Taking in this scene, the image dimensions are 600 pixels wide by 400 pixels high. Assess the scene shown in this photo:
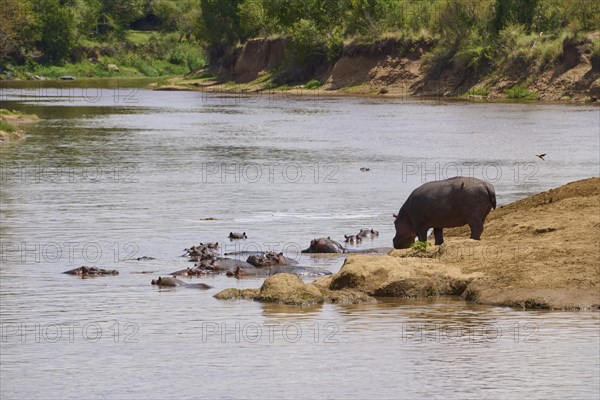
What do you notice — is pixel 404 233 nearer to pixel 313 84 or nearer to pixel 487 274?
pixel 487 274

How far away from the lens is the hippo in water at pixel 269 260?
69.5 ft

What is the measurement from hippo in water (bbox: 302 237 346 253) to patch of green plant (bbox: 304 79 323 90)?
70262mm

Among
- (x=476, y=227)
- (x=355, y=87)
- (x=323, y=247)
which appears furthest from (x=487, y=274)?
(x=355, y=87)

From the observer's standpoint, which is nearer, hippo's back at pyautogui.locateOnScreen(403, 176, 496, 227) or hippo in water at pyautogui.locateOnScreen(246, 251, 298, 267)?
hippo's back at pyautogui.locateOnScreen(403, 176, 496, 227)

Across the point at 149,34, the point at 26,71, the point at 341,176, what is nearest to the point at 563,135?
the point at 341,176

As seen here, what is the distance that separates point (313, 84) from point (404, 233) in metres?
73.2

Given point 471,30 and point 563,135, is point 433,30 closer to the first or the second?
point 471,30

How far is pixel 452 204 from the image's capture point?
20.1m

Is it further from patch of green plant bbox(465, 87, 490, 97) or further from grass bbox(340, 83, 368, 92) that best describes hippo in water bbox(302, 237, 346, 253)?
grass bbox(340, 83, 368, 92)

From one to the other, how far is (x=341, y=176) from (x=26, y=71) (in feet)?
297

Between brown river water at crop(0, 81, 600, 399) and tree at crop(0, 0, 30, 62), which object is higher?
tree at crop(0, 0, 30, 62)

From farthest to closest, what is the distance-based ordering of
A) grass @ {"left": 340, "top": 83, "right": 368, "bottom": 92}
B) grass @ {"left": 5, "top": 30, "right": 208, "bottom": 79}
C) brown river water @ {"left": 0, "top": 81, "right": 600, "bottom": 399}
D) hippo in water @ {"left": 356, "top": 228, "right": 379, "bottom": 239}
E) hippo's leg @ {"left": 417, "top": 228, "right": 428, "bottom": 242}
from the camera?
1. grass @ {"left": 5, "top": 30, "right": 208, "bottom": 79}
2. grass @ {"left": 340, "top": 83, "right": 368, "bottom": 92}
3. hippo in water @ {"left": 356, "top": 228, "right": 379, "bottom": 239}
4. hippo's leg @ {"left": 417, "top": 228, "right": 428, "bottom": 242}
5. brown river water @ {"left": 0, "top": 81, "right": 600, "bottom": 399}

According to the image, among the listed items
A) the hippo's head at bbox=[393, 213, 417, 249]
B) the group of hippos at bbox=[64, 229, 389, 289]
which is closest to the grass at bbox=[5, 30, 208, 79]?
the group of hippos at bbox=[64, 229, 389, 289]

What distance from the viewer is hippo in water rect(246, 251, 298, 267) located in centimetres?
2119
